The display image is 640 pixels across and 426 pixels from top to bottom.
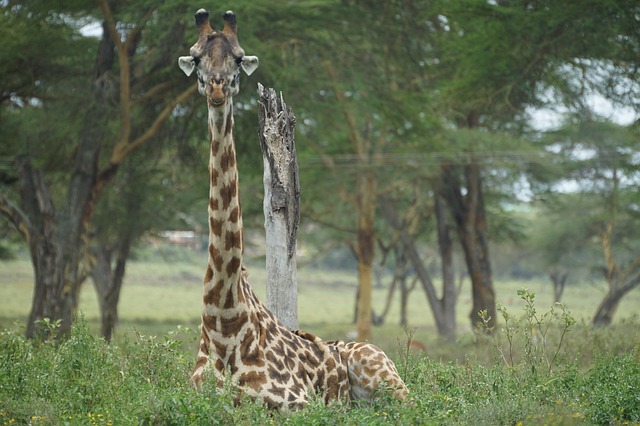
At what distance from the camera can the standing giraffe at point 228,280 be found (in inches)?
295

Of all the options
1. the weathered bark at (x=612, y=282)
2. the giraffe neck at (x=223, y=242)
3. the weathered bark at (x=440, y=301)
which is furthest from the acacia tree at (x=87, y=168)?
the weathered bark at (x=612, y=282)

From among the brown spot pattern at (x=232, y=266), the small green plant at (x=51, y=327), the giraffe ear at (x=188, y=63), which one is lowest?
the small green plant at (x=51, y=327)

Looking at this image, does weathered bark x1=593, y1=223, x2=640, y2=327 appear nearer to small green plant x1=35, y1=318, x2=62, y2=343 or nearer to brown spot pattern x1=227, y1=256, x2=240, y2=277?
small green plant x1=35, y1=318, x2=62, y2=343

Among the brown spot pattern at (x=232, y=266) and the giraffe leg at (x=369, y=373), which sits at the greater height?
the brown spot pattern at (x=232, y=266)

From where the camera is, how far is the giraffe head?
7.28 m

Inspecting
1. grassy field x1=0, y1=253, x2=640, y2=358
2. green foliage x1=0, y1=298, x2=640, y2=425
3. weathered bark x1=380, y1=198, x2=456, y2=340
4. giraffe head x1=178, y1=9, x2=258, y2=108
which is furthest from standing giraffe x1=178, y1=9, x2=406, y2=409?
grassy field x1=0, y1=253, x2=640, y2=358

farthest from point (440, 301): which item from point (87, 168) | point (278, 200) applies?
point (278, 200)

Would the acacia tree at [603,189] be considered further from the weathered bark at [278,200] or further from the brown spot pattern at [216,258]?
the brown spot pattern at [216,258]

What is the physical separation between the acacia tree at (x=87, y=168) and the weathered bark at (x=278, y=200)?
7.43 meters

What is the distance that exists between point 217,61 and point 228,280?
1.68 meters

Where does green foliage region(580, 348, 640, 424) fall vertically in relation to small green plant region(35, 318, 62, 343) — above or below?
below

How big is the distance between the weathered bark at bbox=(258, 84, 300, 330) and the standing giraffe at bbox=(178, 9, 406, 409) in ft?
7.98

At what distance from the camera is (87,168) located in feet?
61.3

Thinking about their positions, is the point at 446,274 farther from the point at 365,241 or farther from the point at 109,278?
the point at 109,278
